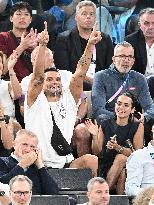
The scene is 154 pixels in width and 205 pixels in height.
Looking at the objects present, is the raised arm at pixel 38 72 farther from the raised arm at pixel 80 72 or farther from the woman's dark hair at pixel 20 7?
the woman's dark hair at pixel 20 7

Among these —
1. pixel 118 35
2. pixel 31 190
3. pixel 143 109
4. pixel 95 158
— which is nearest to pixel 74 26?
pixel 118 35

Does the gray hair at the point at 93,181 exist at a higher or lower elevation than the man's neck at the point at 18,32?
lower

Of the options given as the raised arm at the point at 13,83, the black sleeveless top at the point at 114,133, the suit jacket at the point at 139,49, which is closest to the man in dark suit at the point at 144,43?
the suit jacket at the point at 139,49

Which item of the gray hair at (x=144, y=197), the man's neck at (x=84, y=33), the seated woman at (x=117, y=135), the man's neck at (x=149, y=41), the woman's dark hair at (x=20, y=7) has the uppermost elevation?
the woman's dark hair at (x=20, y=7)

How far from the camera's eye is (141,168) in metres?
11.1

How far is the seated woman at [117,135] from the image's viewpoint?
37.1ft

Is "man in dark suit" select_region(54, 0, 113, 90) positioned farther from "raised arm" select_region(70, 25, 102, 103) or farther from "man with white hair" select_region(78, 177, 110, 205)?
"man with white hair" select_region(78, 177, 110, 205)

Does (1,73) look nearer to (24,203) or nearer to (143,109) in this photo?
(143,109)

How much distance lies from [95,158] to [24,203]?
1.66 metres

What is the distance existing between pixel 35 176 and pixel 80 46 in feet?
9.21

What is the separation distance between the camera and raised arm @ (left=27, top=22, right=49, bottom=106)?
34.9 feet

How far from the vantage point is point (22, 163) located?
1027 cm

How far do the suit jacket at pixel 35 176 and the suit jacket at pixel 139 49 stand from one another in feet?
10.1

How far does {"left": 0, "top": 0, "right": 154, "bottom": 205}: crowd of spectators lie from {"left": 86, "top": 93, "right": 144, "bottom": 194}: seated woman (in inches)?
0.5
